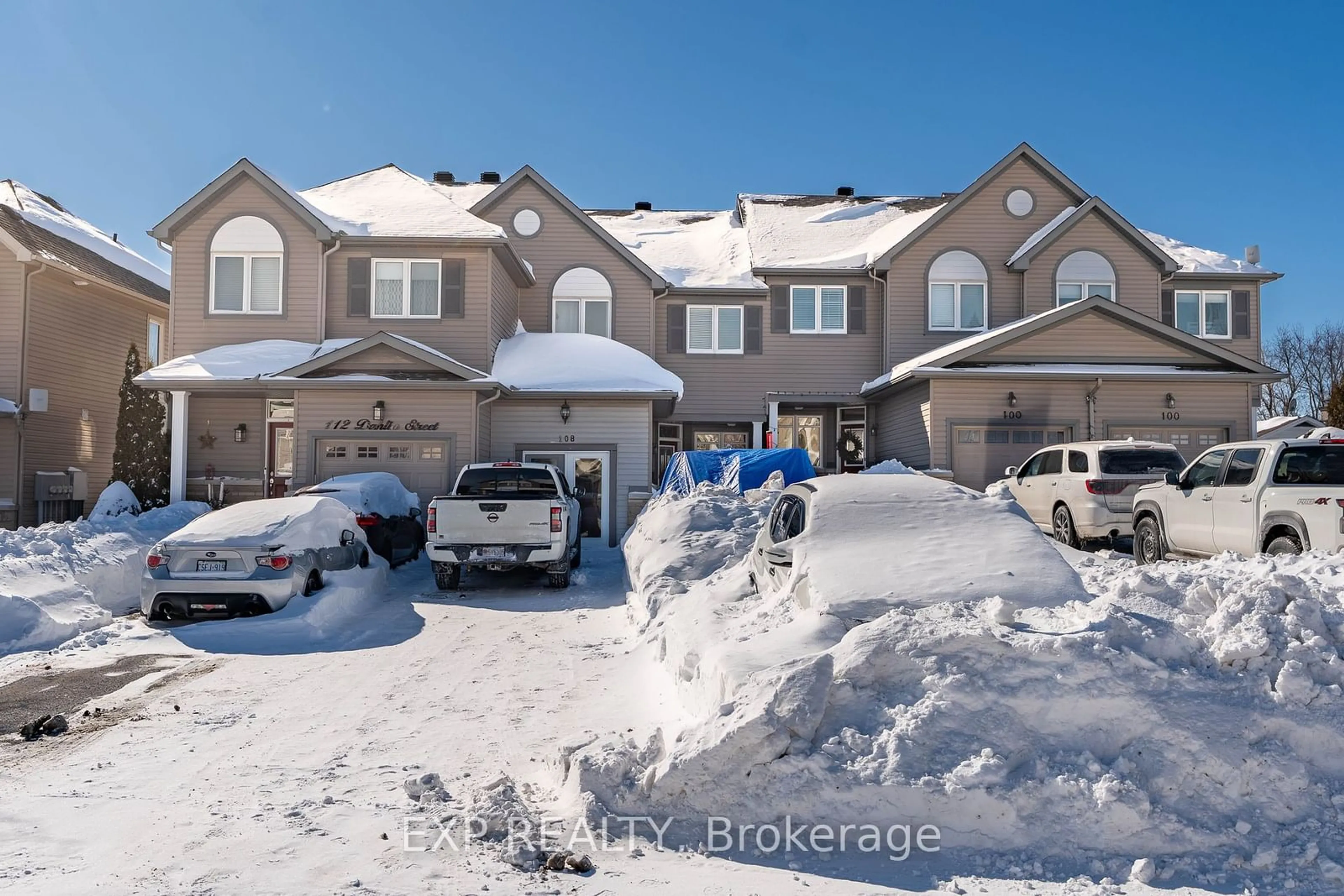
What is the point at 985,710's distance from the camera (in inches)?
187

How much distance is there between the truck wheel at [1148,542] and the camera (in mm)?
11383

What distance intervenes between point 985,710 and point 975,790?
48cm

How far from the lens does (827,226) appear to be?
26.4 meters

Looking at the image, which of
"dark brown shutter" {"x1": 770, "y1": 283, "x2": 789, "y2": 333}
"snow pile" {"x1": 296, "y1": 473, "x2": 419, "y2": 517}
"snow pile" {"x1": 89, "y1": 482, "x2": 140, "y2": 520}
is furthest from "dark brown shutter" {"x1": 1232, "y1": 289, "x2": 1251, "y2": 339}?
"snow pile" {"x1": 89, "y1": 482, "x2": 140, "y2": 520}

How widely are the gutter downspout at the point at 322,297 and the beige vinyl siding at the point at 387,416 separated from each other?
2.31m

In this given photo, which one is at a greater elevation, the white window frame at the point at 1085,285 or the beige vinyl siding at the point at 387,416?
the white window frame at the point at 1085,285

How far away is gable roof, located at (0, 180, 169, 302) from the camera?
2109 cm

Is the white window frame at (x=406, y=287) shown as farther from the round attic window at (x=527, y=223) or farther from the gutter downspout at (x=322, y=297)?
the round attic window at (x=527, y=223)

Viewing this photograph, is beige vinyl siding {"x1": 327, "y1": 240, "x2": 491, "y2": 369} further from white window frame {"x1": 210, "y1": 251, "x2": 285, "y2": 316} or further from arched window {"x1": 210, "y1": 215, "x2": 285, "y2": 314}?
arched window {"x1": 210, "y1": 215, "x2": 285, "y2": 314}

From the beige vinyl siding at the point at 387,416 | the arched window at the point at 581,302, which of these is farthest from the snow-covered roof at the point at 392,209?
the beige vinyl siding at the point at 387,416

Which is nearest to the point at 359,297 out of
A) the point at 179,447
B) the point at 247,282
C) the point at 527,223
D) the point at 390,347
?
the point at 247,282

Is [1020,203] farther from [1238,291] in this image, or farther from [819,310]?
[1238,291]

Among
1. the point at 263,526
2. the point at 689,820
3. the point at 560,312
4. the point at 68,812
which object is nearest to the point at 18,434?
the point at 560,312

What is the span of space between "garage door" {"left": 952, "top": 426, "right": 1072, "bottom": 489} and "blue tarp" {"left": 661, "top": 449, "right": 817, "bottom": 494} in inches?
138
